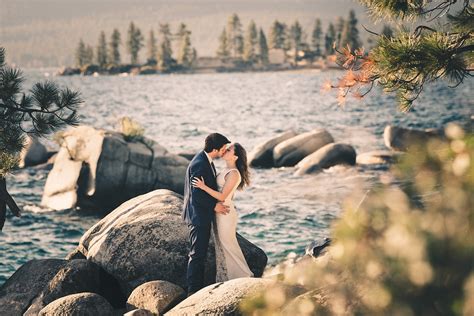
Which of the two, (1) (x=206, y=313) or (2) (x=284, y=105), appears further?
(2) (x=284, y=105)

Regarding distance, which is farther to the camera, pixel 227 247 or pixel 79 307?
pixel 227 247

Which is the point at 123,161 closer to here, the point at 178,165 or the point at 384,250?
the point at 178,165

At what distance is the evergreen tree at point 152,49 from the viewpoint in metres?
185

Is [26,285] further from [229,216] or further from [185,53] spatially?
[185,53]

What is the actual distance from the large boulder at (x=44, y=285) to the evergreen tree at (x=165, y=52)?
16610 centimetres

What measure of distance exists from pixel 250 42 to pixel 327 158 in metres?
157

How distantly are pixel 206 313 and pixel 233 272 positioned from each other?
244 centimetres

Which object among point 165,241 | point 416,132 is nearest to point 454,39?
point 165,241

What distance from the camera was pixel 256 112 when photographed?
6269cm

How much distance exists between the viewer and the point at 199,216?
848 centimetres

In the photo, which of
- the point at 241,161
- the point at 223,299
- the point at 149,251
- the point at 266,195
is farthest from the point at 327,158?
the point at 223,299

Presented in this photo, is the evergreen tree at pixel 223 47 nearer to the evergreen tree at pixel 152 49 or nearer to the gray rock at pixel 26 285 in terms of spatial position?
the evergreen tree at pixel 152 49

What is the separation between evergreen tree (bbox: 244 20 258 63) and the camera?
579ft

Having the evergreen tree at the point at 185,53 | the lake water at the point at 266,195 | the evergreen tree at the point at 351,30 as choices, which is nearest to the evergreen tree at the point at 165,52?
the evergreen tree at the point at 185,53
